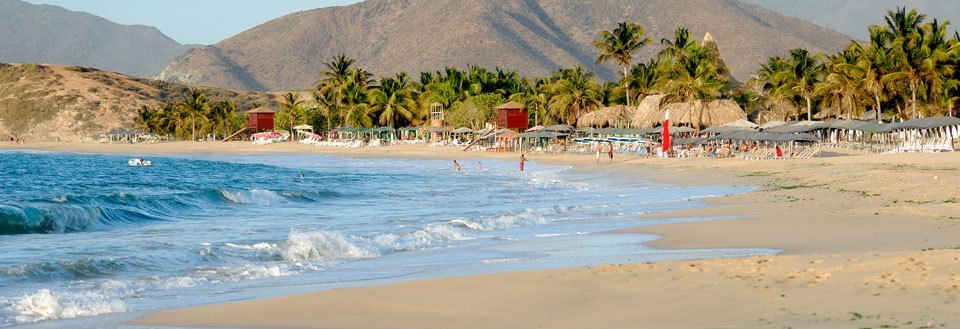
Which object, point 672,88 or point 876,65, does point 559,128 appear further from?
point 876,65

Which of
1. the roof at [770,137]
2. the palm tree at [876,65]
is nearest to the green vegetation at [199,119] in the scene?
the palm tree at [876,65]

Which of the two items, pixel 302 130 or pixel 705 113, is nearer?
Result: pixel 705 113

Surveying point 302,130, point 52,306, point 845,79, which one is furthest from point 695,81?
point 52,306

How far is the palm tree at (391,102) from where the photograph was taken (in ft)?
290

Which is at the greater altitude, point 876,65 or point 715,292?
point 876,65

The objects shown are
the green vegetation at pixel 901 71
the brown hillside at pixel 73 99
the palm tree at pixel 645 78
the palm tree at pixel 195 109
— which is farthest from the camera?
the brown hillside at pixel 73 99

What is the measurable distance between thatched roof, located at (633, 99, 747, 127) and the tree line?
85cm

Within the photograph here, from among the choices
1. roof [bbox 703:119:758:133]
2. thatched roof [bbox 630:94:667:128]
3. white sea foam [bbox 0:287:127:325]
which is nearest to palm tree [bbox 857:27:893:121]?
roof [bbox 703:119:758:133]

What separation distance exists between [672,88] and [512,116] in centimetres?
1417

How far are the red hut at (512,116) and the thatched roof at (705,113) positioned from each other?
14997 millimetres

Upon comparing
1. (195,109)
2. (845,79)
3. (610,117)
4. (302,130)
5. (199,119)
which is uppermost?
(195,109)

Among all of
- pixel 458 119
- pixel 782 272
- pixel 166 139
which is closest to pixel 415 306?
pixel 782 272

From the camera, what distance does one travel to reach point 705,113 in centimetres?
6016

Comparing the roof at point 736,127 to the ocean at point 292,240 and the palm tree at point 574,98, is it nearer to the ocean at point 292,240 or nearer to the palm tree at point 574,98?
the palm tree at point 574,98
